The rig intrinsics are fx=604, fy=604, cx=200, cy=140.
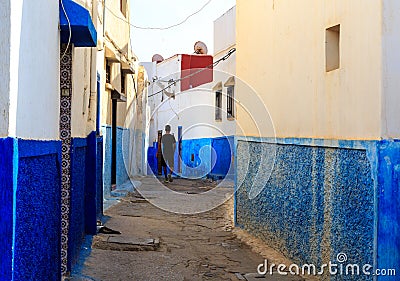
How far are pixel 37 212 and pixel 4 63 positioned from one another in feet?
4.58

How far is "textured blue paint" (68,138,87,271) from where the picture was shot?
656 cm

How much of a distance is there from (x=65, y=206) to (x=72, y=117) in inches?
38.2

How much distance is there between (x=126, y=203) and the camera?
14117 millimetres

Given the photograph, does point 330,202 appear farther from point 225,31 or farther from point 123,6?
point 225,31

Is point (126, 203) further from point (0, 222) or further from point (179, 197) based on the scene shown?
point (0, 222)

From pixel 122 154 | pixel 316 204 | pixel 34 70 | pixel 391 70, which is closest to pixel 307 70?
pixel 316 204

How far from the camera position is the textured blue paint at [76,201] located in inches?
258

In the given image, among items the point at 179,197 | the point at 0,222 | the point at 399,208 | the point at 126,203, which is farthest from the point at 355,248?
the point at 179,197

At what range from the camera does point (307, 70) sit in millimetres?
7160

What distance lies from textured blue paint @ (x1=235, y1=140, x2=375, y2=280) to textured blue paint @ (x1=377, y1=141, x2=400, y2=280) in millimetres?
146

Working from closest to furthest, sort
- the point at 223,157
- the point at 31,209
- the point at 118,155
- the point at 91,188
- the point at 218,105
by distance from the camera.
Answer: the point at 31,209 → the point at 91,188 → the point at 118,155 → the point at 223,157 → the point at 218,105

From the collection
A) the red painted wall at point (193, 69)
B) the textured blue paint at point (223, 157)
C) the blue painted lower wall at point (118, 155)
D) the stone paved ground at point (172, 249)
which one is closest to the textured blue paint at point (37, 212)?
the stone paved ground at point (172, 249)

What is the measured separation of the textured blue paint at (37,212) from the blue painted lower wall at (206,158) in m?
15.8

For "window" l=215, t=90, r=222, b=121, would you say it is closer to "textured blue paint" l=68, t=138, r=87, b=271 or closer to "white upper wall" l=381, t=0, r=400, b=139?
"textured blue paint" l=68, t=138, r=87, b=271
